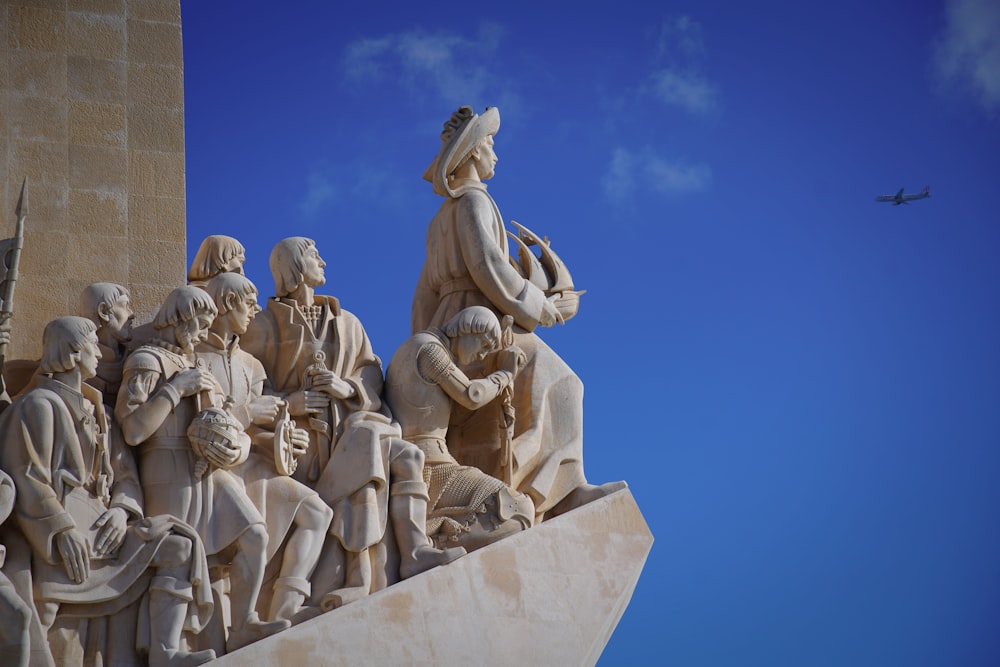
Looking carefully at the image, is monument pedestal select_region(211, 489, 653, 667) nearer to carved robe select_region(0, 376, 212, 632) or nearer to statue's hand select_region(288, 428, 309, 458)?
carved robe select_region(0, 376, 212, 632)

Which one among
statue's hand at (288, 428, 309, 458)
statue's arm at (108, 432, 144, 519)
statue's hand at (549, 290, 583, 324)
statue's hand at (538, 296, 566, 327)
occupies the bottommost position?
statue's arm at (108, 432, 144, 519)

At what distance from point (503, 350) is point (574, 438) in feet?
2.07

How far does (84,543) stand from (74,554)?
73 millimetres

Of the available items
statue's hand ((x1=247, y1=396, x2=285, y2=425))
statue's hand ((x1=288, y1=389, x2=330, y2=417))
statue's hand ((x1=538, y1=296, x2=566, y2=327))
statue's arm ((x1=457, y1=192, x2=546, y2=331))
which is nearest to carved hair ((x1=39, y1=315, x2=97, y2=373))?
statue's hand ((x1=247, y1=396, x2=285, y2=425))

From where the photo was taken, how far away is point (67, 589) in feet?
33.4

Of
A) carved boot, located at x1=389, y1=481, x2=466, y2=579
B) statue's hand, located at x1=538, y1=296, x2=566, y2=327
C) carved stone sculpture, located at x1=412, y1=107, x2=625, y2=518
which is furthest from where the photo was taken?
statue's hand, located at x1=538, y1=296, x2=566, y2=327

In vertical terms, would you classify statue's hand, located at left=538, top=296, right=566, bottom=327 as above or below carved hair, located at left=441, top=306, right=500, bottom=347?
above

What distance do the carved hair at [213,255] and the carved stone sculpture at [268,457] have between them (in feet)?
1.00

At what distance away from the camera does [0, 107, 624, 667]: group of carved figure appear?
1030 centimetres

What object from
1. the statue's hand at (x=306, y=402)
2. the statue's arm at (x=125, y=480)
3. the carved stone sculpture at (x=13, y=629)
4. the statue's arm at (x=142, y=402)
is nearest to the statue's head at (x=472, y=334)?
the statue's hand at (x=306, y=402)

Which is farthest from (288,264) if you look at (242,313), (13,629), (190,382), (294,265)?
(13,629)

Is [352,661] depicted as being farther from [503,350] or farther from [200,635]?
[503,350]

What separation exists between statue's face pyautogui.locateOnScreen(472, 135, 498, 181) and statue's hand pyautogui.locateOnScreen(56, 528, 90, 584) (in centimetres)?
363

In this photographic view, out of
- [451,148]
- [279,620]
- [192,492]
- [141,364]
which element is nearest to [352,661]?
[279,620]
